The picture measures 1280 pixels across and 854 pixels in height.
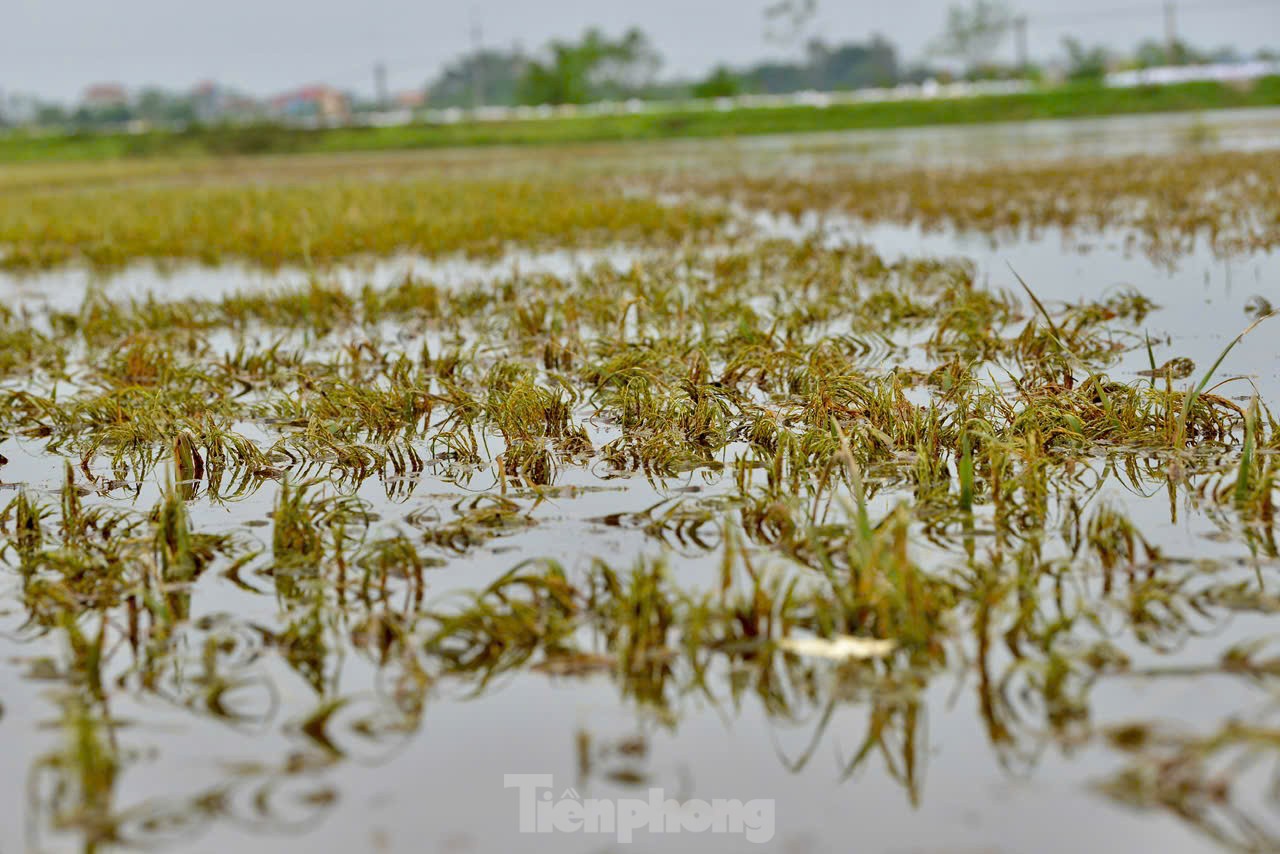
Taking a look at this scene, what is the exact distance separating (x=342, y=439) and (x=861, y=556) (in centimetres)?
249

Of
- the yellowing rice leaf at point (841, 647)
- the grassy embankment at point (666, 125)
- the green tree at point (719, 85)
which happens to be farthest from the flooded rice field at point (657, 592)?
the green tree at point (719, 85)

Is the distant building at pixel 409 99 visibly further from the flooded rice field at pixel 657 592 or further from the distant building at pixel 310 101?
the flooded rice field at pixel 657 592

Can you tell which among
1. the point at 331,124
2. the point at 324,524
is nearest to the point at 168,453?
the point at 324,524

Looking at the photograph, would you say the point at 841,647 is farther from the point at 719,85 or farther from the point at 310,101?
the point at 310,101

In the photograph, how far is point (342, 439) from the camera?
16.0ft

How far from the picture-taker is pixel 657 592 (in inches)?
112

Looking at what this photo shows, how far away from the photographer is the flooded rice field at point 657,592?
2242mm

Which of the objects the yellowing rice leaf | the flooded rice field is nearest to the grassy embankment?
the flooded rice field

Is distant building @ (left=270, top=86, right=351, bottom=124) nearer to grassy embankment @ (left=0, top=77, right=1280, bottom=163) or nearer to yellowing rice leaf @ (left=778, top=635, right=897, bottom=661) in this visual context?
grassy embankment @ (left=0, top=77, right=1280, bottom=163)

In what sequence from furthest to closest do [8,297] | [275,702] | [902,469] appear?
[8,297] → [902,469] → [275,702]

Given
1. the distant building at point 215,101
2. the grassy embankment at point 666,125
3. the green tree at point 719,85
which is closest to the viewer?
the grassy embankment at point 666,125

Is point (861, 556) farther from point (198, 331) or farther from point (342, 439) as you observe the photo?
point (198, 331)

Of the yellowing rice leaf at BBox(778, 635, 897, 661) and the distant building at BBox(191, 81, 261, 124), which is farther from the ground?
the distant building at BBox(191, 81, 261, 124)

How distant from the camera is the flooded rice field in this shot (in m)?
A: 2.24
